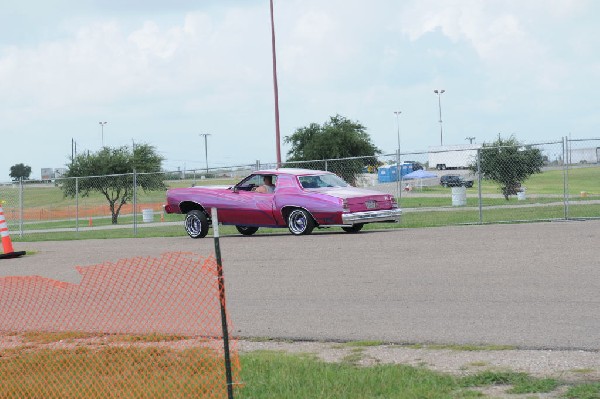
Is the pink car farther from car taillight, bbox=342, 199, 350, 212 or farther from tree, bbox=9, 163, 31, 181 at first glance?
tree, bbox=9, 163, 31, 181

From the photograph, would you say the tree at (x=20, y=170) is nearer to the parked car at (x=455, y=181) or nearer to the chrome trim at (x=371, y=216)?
the parked car at (x=455, y=181)

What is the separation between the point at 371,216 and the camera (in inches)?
833

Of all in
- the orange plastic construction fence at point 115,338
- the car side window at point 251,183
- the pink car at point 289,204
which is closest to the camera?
the orange plastic construction fence at point 115,338

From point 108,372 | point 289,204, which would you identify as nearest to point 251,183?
point 289,204

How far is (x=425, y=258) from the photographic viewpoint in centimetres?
A: 1527

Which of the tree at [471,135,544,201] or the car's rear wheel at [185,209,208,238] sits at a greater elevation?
the tree at [471,135,544,201]

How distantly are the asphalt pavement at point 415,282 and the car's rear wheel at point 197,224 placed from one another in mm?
1695

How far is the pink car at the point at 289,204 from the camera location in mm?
21078

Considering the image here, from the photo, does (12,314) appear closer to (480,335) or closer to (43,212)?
(480,335)

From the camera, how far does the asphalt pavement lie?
9.31m

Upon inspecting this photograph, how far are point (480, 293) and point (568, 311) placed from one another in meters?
1.61

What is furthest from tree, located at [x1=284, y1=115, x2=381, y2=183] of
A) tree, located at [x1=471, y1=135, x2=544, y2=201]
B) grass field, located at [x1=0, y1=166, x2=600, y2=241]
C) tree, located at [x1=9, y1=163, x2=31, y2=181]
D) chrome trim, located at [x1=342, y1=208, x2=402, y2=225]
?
tree, located at [x1=9, y1=163, x2=31, y2=181]

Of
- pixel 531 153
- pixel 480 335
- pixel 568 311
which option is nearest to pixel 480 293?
pixel 568 311

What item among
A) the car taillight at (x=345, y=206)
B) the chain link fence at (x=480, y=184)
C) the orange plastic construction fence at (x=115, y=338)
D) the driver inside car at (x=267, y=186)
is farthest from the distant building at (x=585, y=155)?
the orange plastic construction fence at (x=115, y=338)
